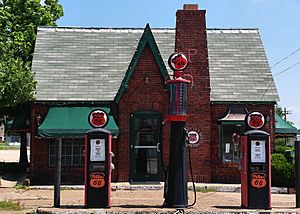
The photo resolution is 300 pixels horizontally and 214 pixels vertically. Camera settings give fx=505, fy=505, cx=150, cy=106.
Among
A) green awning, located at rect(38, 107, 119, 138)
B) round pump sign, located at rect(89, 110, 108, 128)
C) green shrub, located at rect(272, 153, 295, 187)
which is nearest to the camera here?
round pump sign, located at rect(89, 110, 108, 128)

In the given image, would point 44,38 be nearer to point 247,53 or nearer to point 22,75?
point 22,75

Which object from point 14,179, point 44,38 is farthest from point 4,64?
point 14,179

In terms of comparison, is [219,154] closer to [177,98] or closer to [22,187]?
[22,187]

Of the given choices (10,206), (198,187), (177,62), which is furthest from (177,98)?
(198,187)

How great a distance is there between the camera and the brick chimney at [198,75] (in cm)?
1784

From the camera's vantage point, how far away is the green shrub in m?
16.8

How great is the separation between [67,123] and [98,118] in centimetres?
570

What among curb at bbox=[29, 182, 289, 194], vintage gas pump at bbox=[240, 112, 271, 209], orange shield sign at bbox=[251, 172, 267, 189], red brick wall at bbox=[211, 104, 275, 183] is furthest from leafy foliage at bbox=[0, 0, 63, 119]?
orange shield sign at bbox=[251, 172, 267, 189]

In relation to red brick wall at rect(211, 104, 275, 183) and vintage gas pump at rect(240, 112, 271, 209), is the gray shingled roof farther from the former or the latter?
vintage gas pump at rect(240, 112, 271, 209)

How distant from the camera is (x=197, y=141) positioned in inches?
700

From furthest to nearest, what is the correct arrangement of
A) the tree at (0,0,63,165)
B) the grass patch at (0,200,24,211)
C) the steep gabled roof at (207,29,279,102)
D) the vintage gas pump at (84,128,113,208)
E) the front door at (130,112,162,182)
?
the tree at (0,0,63,165), the steep gabled roof at (207,29,279,102), the front door at (130,112,162,182), the grass patch at (0,200,24,211), the vintage gas pump at (84,128,113,208)

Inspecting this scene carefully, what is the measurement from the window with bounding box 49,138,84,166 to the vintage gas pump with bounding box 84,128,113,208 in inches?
267

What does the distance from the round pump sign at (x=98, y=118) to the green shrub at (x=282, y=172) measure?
772 cm

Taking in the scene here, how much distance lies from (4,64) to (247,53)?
9395 mm
